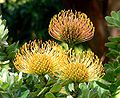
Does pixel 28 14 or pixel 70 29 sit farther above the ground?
pixel 70 29

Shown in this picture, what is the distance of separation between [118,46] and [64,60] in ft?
0.61

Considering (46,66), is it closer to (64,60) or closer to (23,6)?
(64,60)

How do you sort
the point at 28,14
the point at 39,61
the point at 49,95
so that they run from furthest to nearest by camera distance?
the point at 28,14 < the point at 39,61 < the point at 49,95

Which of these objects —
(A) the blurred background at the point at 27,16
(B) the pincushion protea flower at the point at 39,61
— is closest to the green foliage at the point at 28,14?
(A) the blurred background at the point at 27,16

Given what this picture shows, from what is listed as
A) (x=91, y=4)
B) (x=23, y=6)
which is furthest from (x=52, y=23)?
(x=23, y=6)

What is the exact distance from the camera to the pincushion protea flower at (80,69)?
3.33ft

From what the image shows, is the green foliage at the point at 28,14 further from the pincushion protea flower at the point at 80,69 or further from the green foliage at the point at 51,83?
the pincushion protea flower at the point at 80,69

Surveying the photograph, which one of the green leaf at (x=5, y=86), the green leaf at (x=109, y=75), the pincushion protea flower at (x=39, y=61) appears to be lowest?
the green leaf at (x=109, y=75)

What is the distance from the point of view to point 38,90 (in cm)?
102

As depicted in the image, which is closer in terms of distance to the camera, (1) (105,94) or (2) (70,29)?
(1) (105,94)

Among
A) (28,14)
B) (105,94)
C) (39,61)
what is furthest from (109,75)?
(28,14)

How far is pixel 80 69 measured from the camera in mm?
1032

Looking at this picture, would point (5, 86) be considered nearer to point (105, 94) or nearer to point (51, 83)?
point (51, 83)

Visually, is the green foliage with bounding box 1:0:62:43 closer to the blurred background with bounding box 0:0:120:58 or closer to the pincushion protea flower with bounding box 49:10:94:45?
the blurred background with bounding box 0:0:120:58
